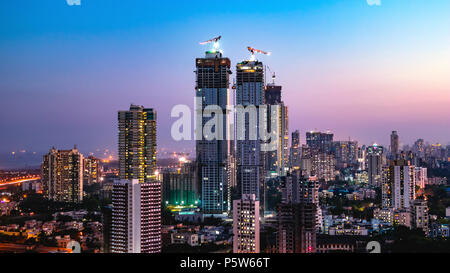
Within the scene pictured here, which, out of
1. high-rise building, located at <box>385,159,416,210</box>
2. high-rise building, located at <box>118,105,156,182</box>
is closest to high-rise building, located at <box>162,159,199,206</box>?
high-rise building, located at <box>118,105,156,182</box>

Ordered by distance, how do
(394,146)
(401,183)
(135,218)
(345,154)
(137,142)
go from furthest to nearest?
(345,154)
(137,142)
(394,146)
(401,183)
(135,218)

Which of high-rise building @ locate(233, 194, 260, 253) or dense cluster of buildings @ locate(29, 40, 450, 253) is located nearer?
high-rise building @ locate(233, 194, 260, 253)

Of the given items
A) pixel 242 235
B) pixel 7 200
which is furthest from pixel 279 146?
pixel 242 235

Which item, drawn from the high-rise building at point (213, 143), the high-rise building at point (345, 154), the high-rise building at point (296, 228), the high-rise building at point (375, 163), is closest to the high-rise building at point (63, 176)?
the high-rise building at point (213, 143)

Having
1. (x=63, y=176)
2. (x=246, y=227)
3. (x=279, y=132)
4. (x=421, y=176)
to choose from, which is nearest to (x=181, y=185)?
(x=63, y=176)

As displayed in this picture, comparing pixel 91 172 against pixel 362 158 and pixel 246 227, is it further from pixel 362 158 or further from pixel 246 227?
pixel 362 158

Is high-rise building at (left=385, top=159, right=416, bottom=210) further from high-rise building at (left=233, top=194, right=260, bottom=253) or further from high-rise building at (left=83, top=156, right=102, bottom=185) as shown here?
high-rise building at (left=83, top=156, right=102, bottom=185)

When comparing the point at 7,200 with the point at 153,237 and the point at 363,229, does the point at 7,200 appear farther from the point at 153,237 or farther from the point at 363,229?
the point at 363,229

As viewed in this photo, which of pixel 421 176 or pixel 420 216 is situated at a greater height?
pixel 421 176
